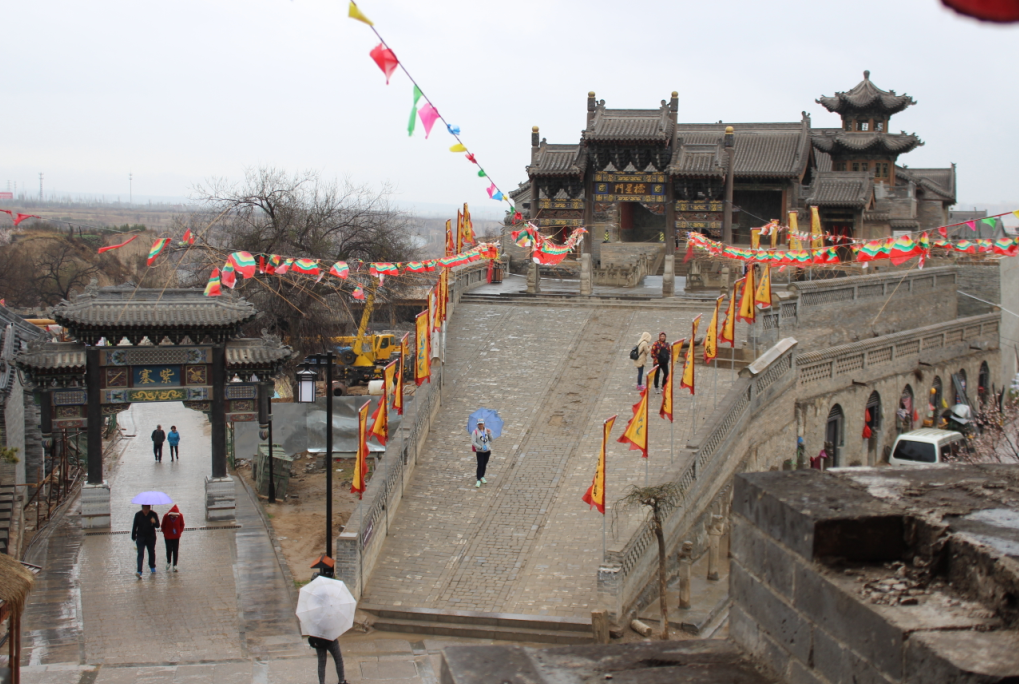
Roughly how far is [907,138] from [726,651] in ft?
162

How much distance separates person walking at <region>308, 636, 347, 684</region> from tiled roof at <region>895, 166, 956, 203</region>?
47.3 meters

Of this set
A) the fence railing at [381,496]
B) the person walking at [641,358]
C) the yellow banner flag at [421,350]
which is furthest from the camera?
the person walking at [641,358]

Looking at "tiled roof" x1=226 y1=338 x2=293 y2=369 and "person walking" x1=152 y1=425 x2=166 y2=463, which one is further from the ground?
"tiled roof" x1=226 y1=338 x2=293 y2=369

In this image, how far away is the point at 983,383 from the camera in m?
31.6

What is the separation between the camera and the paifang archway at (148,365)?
18422 millimetres

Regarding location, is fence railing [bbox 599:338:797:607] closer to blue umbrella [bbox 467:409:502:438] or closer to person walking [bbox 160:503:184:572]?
blue umbrella [bbox 467:409:502:438]

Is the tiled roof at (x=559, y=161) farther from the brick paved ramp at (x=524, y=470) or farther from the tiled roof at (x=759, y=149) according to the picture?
the brick paved ramp at (x=524, y=470)

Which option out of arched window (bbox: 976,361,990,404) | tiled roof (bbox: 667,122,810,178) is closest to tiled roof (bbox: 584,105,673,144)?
tiled roof (bbox: 667,122,810,178)

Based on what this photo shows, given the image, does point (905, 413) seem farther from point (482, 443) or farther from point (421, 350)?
point (421, 350)

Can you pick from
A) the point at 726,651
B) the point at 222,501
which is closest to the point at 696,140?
the point at 222,501

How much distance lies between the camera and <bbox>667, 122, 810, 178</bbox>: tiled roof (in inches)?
1592

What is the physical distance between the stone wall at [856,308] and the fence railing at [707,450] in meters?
2.89

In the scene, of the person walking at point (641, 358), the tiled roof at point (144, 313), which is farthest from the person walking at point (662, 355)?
the tiled roof at point (144, 313)

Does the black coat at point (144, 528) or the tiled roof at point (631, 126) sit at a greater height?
the tiled roof at point (631, 126)
